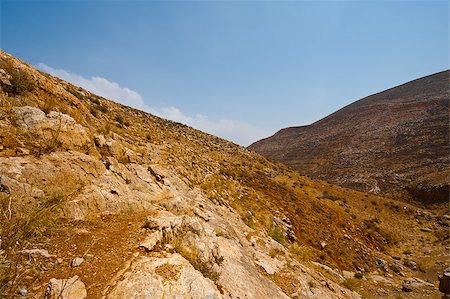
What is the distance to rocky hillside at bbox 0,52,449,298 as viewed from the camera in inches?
133

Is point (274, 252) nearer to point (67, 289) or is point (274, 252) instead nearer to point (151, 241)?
point (151, 241)

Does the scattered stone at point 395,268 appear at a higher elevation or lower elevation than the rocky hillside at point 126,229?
lower

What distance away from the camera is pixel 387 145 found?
4128 cm

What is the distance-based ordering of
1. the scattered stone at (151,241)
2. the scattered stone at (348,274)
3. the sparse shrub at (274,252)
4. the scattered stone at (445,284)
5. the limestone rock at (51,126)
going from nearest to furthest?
the scattered stone at (151,241)
the limestone rock at (51,126)
the sparse shrub at (274,252)
the scattered stone at (445,284)
the scattered stone at (348,274)

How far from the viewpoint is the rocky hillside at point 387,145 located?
30.4 metres

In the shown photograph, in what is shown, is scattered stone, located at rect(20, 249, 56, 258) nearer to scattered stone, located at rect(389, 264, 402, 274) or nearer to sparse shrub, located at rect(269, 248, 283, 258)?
sparse shrub, located at rect(269, 248, 283, 258)

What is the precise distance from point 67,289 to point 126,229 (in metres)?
1.67

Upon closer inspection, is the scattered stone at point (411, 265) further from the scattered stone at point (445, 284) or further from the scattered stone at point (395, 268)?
the scattered stone at point (445, 284)

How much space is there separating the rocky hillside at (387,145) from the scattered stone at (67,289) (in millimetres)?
33845

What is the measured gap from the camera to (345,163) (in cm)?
4097

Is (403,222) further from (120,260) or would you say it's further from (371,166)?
(120,260)

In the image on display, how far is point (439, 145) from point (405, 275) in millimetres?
31319

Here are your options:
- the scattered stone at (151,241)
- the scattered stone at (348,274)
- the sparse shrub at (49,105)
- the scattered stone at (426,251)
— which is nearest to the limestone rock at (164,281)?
the scattered stone at (151,241)

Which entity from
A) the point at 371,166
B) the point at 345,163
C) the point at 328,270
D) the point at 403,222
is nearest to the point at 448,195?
the point at 403,222
